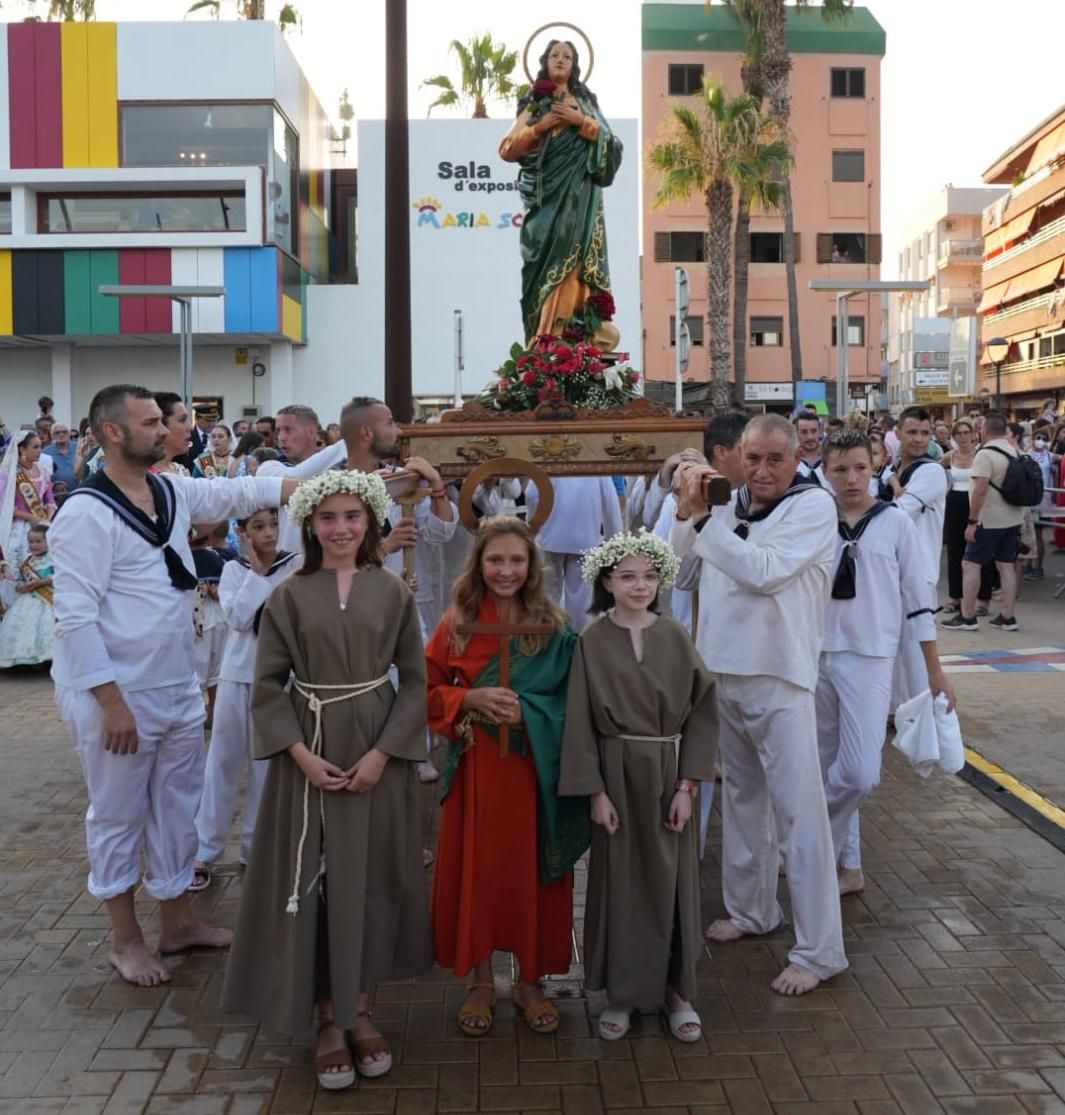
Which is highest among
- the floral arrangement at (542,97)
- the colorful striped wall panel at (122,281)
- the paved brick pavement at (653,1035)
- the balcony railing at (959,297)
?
the balcony railing at (959,297)

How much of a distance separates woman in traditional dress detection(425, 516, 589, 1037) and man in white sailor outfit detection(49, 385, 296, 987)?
44.3 inches

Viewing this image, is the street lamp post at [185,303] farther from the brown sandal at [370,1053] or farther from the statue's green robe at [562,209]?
the brown sandal at [370,1053]

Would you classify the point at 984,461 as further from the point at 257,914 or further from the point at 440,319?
the point at 440,319

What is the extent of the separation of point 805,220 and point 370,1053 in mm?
40691

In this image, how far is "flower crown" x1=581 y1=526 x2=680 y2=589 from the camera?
4.04 metres

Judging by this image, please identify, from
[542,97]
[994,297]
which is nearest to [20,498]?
[542,97]

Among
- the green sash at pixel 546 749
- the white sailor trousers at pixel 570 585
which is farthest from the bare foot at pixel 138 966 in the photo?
the white sailor trousers at pixel 570 585

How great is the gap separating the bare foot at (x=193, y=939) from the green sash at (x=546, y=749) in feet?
4.34

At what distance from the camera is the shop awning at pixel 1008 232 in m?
48.8

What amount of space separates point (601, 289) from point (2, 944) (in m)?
4.90

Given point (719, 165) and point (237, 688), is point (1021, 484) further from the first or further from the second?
point (719, 165)

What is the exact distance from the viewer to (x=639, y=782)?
399cm

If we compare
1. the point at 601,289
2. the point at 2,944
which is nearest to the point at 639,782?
the point at 2,944

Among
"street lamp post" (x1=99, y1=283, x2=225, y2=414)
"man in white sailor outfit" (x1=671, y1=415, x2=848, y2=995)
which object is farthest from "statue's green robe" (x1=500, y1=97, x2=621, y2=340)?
"street lamp post" (x1=99, y1=283, x2=225, y2=414)
